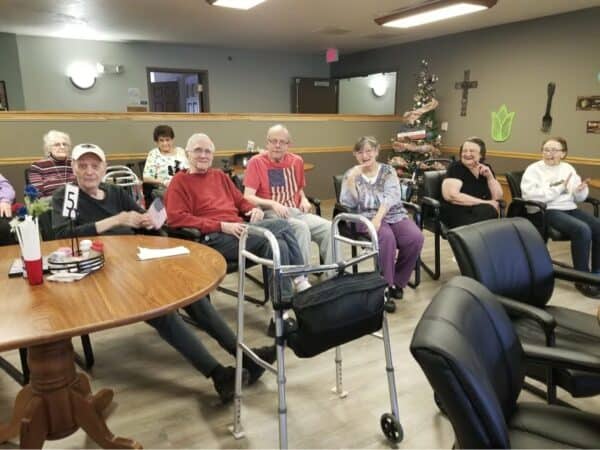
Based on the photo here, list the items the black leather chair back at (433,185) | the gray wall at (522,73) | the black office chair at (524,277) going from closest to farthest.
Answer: the black office chair at (524,277) < the black leather chair back at (433,185) < the gray wall at (522,73)

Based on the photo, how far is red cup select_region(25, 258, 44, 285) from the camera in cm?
158

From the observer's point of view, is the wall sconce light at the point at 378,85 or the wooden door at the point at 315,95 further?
the wall sconce light at the point at 378,85

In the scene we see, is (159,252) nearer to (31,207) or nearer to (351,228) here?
(31,207)

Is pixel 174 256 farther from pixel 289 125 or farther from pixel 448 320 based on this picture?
pixel 289 125

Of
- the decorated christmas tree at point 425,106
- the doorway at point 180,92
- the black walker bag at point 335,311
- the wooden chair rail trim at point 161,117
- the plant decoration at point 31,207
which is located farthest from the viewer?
the doorway at point 180,92

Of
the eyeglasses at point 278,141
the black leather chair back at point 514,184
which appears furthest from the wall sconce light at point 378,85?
the eyeglasses at point 278,141

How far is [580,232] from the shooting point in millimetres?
3367

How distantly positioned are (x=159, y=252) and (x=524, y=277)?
1575 millimetres

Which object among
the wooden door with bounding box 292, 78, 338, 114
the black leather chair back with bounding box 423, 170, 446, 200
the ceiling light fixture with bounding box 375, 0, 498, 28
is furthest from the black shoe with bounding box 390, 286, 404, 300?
the wooden door with bounding box 292, 78, 338, 114

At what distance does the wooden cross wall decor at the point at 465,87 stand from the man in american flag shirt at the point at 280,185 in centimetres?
411

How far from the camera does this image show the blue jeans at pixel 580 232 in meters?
3.38

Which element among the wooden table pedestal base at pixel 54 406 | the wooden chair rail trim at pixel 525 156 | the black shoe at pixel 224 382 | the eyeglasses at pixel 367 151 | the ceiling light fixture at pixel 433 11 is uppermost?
the ceiling light fixture at pixel 433 11

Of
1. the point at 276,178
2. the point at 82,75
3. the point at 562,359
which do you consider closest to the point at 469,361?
the point at 562,359

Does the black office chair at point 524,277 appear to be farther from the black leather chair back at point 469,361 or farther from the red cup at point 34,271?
the red cup at point 34,271
